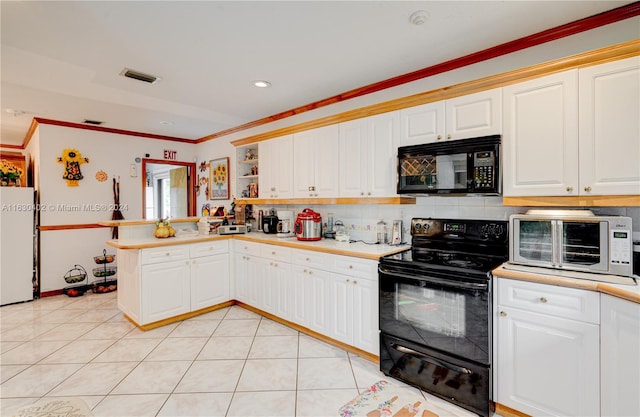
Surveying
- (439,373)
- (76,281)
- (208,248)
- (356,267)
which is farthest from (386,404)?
(76,281)

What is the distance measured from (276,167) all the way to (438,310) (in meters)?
2.51

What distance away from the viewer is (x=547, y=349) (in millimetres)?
Result: 1752

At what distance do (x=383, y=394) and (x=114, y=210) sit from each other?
16.0 feet

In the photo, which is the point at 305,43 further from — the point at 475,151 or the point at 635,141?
the point at 635,141

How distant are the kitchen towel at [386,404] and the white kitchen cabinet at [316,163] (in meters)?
1.79

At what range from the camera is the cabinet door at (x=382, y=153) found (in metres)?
2.72

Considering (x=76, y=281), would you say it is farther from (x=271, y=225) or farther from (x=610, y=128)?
(x=610, y=128)

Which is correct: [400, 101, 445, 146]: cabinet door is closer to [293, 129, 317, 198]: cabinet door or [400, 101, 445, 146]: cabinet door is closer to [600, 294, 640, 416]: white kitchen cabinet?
[293, 129, 317, 198]: cabinet door

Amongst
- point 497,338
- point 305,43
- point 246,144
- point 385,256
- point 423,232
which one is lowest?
point 497,338

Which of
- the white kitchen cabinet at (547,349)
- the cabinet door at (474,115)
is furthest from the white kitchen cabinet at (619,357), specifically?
the cabinet door at (474,115)

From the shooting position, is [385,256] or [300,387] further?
[385,256]

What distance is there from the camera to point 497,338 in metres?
1.92

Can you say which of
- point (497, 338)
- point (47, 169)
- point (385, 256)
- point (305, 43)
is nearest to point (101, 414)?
point (385, 256)

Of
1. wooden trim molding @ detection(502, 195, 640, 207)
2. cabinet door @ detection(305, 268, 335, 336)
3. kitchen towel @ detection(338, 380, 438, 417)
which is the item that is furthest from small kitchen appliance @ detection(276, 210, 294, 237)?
wooden trim molding @ detection(502, 195, 640, 207)
